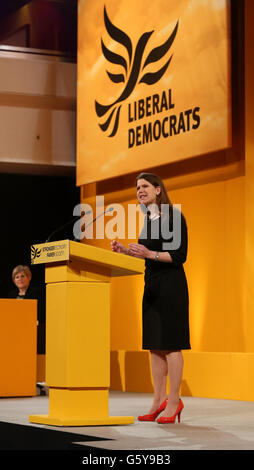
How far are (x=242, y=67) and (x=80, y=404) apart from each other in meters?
3.71

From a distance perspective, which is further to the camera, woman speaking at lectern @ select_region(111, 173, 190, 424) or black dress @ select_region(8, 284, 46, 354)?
black dress @ select_region(8, 284, 46, 354)

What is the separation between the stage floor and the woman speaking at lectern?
0.23m

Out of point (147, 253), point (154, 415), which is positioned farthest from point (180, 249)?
point (154, 415)

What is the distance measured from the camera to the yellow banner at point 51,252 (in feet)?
13.8

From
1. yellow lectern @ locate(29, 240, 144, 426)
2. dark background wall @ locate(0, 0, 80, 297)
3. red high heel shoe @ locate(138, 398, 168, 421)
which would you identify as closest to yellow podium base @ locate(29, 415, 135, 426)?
yellow lectern @ locate(29, 240, 144, 426)

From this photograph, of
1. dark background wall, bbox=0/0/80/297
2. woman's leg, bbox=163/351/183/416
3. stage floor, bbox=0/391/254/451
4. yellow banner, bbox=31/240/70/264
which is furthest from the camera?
dark background wall, bbox=0/0/80/297

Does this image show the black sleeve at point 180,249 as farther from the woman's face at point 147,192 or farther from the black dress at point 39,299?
the black dress at point 39,299

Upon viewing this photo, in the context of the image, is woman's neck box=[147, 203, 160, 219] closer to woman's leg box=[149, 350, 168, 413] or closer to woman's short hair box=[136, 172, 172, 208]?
woman's short hair box=[136, 172, 172, 208]

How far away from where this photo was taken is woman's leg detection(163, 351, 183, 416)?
4.52 metres

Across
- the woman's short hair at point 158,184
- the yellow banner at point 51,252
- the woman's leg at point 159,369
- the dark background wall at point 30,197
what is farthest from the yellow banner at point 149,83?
the yellow banner at point 51,252

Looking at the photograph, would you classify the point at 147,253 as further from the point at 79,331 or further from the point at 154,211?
the point at 79,331

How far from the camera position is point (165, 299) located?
4.57 m

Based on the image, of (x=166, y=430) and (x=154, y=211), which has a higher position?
Result: (x=154, y=211)

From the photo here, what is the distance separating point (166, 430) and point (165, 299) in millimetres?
735
